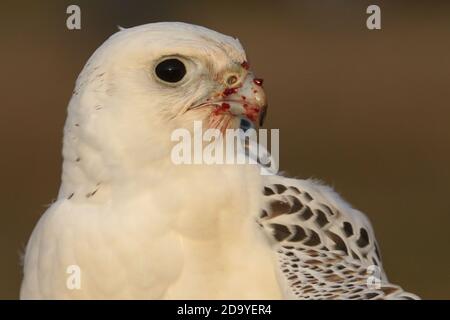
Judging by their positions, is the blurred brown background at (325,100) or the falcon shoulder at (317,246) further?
the blurred brown background at (325,100)

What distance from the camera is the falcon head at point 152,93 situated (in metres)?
3.81

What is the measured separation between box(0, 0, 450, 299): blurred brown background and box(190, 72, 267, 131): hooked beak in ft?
16.4

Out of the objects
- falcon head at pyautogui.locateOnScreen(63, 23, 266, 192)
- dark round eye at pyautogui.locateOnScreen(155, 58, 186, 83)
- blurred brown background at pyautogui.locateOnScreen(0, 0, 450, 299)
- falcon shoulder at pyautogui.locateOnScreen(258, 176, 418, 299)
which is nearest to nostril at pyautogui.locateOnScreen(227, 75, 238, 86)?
falcon head at pyautogui.locateOnScreen(63, 23, 266, 192)

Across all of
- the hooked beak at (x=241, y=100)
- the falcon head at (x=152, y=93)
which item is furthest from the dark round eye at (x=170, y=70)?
the hooked beak at (x=241, y=100)

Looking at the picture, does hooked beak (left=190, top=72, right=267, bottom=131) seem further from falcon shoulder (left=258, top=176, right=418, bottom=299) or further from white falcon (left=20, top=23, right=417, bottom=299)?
falcon shoulder (left=258, top=176, right=418, bottom=299)

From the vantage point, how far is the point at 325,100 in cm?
1147

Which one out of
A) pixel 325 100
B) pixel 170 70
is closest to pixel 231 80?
pixel 170 70

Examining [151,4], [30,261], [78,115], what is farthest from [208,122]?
[151,4]

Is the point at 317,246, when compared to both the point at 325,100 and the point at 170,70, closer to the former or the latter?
the point at 170,70

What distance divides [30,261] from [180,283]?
0.53 m

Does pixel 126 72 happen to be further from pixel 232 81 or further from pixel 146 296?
pixel 146 296

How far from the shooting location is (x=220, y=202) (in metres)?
3.86

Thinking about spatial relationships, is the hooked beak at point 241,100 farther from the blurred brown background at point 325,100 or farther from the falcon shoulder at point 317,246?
the blurred brown background at point 325,100

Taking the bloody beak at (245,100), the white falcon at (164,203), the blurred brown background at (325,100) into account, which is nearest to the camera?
the white falcon at (164,203)
